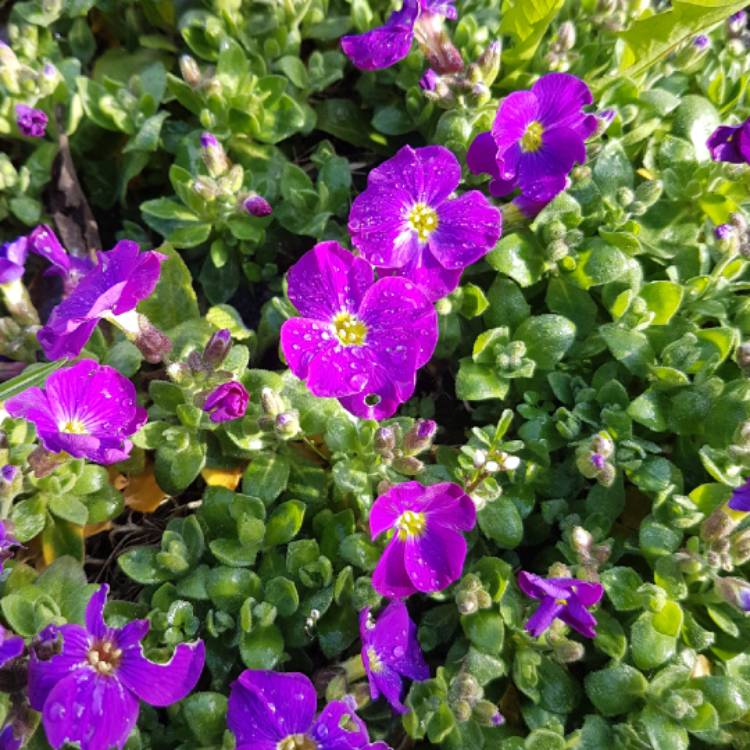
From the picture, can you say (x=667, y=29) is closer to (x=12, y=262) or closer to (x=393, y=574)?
(x=393, y=574)

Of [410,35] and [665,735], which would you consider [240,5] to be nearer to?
[410,35]

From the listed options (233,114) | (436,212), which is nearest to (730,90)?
(436,212)

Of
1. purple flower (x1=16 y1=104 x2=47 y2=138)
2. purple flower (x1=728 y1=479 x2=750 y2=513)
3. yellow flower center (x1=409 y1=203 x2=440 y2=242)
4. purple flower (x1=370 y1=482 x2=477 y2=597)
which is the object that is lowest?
purple flower (x1=370 y1=482 x2=477 y2=597)

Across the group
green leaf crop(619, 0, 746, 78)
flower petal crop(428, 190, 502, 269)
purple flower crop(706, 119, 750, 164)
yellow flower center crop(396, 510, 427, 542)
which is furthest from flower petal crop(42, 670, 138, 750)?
green leaf crop(619, 0, 746, 78)

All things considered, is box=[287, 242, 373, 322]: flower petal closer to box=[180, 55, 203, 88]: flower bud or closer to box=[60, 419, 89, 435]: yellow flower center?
box=[60, 419, 89, 435]: yellow flower center

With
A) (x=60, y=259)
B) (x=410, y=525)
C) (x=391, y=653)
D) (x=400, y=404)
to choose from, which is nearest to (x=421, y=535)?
(x=410, y=525)

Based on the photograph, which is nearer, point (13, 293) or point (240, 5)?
point (13, 293)
